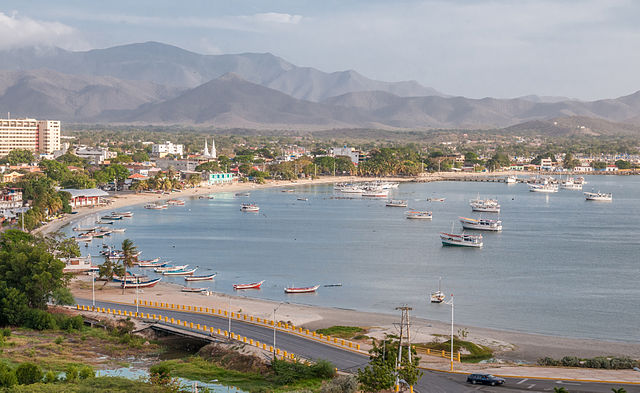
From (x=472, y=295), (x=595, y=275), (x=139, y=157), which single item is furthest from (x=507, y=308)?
(x=139, y=157)

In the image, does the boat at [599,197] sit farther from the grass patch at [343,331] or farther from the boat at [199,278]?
the grass patch at [343,331]

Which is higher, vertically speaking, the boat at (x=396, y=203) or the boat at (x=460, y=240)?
the boat at (x=396, y=203)

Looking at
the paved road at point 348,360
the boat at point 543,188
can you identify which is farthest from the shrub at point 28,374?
the boat at point 543,188

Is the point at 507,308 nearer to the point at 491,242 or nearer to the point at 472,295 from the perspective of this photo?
the point at 472,295

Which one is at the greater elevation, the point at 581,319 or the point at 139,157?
the point at 139,157

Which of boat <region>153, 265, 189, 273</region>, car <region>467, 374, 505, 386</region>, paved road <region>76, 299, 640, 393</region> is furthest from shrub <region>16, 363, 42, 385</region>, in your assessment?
boat <region>153, 265, 189, 273</region>

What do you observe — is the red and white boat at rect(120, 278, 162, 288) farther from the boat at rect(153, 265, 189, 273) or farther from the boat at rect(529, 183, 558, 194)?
the boat at rect(529, 183, 558, 194)
